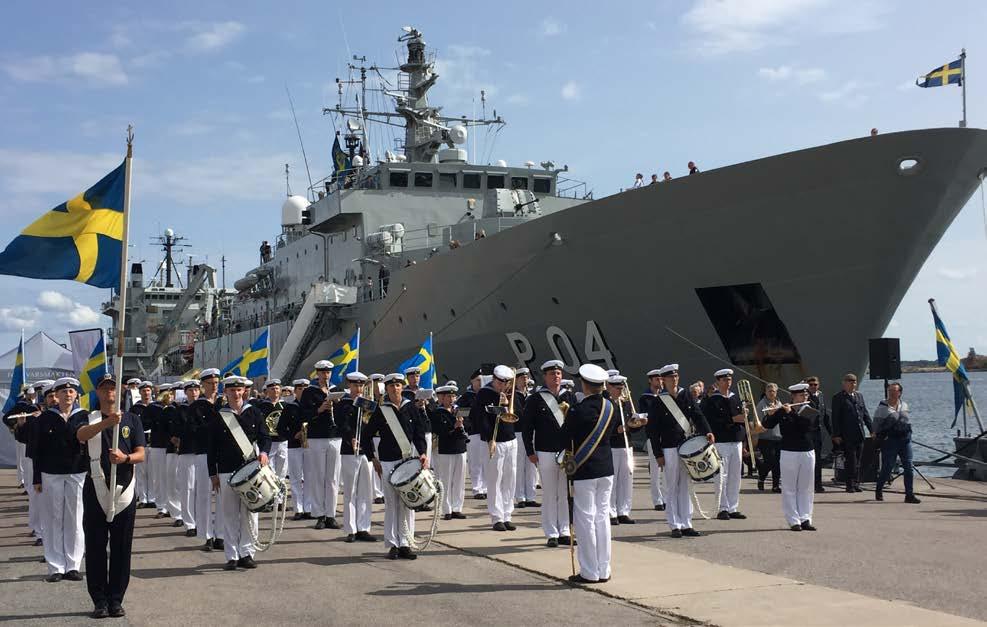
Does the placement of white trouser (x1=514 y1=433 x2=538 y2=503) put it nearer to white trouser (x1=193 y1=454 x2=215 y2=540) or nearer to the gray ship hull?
white trouser (x1=193 y1=454 x2=215 y2=540)

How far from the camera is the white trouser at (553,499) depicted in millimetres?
8672

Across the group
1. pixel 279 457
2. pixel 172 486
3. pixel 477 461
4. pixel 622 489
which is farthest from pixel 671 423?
pixel 172 486

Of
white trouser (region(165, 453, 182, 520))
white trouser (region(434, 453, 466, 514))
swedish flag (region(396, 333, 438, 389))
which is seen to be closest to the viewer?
white trouser (region(434, 453, 466, 514))

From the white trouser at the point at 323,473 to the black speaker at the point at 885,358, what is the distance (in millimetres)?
7269

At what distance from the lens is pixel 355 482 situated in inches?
370

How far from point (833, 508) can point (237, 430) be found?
6.64m

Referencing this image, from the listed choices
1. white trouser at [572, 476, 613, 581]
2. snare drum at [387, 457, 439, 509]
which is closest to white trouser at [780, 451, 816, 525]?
white trouser at [572, 476, 613, 581]

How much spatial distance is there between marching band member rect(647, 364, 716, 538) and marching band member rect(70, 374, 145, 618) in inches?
192

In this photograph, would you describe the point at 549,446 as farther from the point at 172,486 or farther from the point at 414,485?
the point at 172,486

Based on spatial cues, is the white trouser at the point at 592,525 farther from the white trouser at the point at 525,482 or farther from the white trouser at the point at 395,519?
the white trouser at the point at 525,482

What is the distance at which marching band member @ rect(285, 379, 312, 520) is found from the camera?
1110 centimetres

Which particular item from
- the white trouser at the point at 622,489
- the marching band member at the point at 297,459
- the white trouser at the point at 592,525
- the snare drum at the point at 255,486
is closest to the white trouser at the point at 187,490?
the marching band member at the point at 297,459

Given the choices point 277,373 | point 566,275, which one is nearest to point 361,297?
point 277,373

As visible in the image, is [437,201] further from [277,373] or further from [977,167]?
[977,167]
